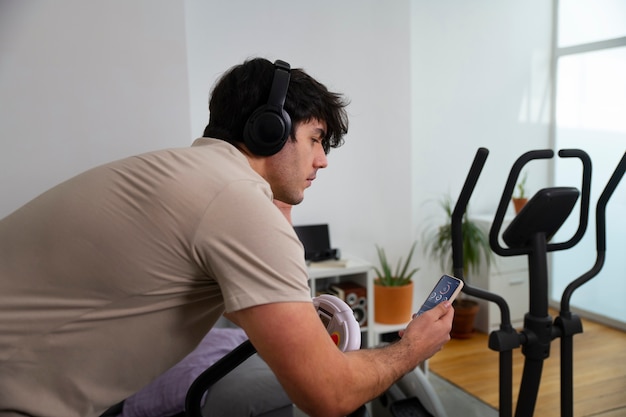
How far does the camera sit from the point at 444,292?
1077 mm

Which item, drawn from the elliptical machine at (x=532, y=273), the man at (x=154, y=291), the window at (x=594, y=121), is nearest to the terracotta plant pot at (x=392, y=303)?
the elliptical machine at (x=532, y=273)

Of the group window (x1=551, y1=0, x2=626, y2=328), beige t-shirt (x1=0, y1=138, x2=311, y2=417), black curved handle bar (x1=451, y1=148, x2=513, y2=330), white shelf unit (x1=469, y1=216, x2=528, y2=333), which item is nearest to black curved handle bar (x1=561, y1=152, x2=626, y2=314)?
black curved handle bar (x1=451, y1=148, x2=513, y2=330)

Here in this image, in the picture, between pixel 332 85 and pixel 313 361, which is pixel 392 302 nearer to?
pixel 332 85

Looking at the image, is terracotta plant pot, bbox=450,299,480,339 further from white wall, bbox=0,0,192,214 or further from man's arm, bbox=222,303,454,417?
man's arm, bbox=222,303,454,417

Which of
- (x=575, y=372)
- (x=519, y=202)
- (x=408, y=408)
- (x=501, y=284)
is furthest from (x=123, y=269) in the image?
(x=519, y=202)

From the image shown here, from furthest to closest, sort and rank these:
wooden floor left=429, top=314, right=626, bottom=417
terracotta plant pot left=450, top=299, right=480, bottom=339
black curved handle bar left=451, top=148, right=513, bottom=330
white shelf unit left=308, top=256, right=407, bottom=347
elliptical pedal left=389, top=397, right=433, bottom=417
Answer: terracotta plant pot left=450, top=299, right=480, bottom=339
white shelf unit left=308, top=256, right=407, bottom=347
wooden floor left=429, top=314, right=626, bottom=417
elliptical pedal left=389, top=397, right=433, bottom=417
black curved handle bar left=451, top=148, right=513, bottom=330

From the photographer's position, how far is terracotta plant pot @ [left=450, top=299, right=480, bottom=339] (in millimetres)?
3510

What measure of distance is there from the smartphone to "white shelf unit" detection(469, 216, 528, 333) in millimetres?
2585

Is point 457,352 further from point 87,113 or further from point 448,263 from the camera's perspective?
point 87,113

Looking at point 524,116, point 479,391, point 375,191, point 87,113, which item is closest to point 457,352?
point 479,391

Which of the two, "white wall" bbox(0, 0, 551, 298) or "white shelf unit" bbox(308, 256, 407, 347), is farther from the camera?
"white shelf unit" bbox(308, 256, 407, 347)

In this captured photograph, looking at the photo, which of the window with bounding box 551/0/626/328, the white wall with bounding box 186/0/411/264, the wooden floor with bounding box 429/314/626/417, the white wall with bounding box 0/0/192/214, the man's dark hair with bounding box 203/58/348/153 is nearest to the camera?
the man's dark hair with bounding box 203/58/348/153

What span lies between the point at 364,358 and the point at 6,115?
190cm

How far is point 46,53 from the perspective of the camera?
7.38 feet
